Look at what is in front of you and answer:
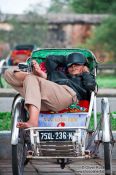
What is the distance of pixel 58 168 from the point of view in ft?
27.6

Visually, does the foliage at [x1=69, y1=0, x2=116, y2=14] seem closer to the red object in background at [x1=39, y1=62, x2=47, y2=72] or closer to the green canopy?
the green canopy

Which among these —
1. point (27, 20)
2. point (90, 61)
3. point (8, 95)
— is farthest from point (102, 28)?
point (90, 61)

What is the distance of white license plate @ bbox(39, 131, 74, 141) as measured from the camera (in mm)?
7145

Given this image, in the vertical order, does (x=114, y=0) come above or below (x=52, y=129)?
above

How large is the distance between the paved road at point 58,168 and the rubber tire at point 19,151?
72cm

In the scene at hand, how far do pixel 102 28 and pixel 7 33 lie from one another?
662 centimetres

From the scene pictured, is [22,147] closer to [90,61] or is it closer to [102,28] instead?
[90,61]

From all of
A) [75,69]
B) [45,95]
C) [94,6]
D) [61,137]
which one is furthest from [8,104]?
[94,6]

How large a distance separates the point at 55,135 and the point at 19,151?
39 centimetres

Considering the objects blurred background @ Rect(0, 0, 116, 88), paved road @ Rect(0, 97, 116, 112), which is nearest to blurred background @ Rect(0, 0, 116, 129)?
blurred background @ Rect(0, 0, 116, 88)

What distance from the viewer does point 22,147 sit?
7.34m

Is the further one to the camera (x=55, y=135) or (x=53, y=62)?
(x=53, y=62)

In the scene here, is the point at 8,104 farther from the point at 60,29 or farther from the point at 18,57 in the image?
the point at 60,29

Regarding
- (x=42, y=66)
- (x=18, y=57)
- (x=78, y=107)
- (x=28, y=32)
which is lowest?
(x=78, y=107)
